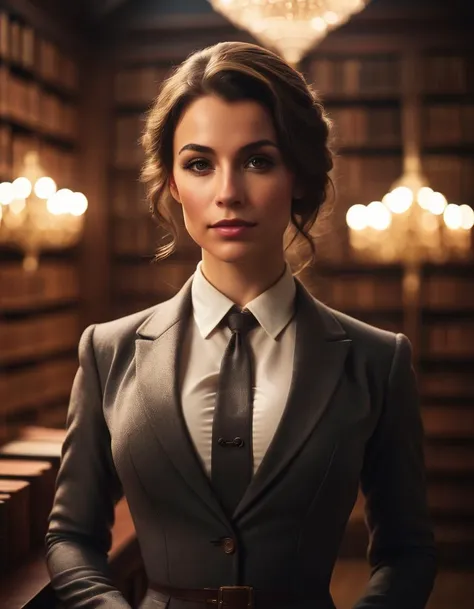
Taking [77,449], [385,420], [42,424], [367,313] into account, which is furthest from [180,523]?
[367,313]

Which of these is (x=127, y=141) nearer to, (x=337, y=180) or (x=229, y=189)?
(x=337, y=180)

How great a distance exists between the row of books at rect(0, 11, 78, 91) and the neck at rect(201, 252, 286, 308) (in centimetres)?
376

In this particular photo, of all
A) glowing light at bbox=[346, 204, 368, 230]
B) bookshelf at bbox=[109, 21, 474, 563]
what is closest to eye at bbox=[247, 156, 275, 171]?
glowing light at bbox=[346, 204, 368, 230]

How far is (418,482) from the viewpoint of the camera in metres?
1.36

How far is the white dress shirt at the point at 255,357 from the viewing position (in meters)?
1.28

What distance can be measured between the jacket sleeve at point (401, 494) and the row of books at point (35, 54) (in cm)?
392

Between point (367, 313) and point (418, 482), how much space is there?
460 cm

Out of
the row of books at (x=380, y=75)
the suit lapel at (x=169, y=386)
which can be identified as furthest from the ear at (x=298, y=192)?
the row of books at (x=380, y=75)

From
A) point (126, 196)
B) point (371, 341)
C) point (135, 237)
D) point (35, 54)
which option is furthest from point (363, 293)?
point (371, 341)

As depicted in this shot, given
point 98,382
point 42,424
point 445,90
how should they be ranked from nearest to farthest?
1. point 98,382
2. point 42,424
3. point 445,90

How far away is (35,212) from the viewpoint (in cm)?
428

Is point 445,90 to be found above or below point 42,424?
above

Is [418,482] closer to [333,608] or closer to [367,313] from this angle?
[333,608]

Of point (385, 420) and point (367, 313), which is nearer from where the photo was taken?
point (385, 420)
